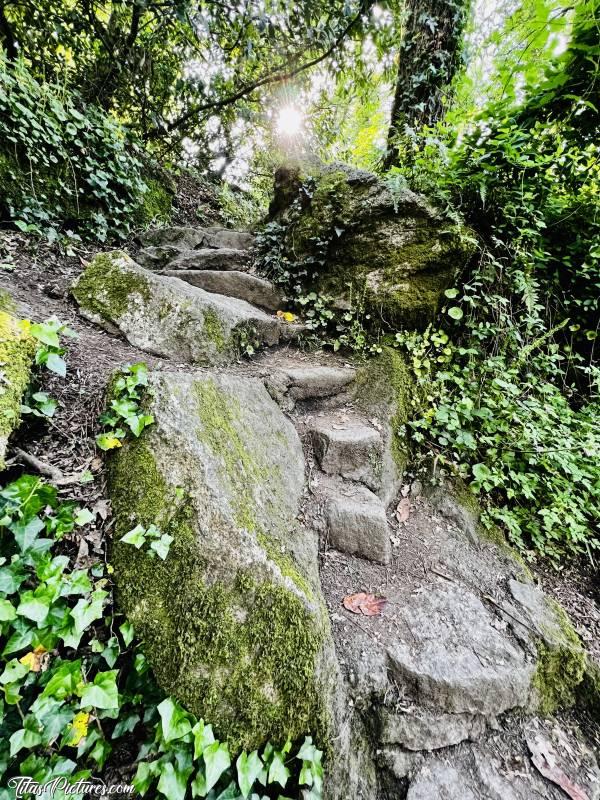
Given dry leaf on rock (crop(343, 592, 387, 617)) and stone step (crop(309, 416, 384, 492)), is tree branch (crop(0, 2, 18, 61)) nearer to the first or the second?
stone step (crop(309, 416, 384, 492))

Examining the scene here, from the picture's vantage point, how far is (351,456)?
103 inches

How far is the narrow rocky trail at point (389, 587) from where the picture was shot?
1.63 m

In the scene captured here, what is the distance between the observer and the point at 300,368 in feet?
9.93

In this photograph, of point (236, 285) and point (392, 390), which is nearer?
point (392, 390)

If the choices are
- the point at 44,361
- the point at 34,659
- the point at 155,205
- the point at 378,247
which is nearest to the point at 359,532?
the point at 34,659

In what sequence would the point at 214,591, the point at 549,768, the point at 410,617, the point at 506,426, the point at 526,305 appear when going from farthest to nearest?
the point at 526,305 < the point at 506,426 < the point at 410,617 < the point at 549,768 < the point at 214,591

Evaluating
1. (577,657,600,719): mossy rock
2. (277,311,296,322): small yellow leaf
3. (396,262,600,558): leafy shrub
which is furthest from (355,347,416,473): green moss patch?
→ (577,657,600,719): mossy rock

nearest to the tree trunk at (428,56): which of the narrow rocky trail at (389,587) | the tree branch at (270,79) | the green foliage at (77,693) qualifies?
the tree branch at (270,79)

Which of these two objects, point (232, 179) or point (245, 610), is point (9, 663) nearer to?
A: point (245, 610)

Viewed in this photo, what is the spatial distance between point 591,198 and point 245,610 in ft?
14.8

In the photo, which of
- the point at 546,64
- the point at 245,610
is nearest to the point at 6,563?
the point at 245,610

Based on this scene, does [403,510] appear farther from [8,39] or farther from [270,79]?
[8,39]

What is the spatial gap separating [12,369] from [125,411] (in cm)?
49

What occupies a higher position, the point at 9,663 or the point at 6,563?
the point at 6,563
